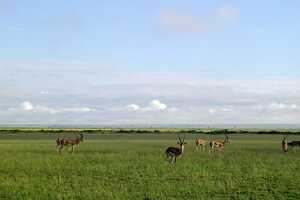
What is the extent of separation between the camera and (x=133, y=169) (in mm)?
24969

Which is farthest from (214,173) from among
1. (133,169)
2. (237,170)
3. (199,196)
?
(199,196)

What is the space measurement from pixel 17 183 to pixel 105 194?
4.62 meters

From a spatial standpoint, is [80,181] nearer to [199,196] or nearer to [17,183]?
→ [17,183]

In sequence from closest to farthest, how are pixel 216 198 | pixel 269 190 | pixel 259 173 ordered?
pixel 216 198
pixel 269 190
pixel 259 173

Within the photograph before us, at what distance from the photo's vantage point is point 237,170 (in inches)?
976

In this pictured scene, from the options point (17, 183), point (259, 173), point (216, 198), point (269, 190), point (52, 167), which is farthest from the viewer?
point (52, 167)

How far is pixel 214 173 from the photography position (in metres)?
23.6

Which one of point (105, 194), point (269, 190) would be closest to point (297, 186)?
point (269, 190)

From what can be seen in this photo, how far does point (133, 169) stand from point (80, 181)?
454 centimetres

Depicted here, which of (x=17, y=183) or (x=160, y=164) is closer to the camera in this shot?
(x=17, y=183)

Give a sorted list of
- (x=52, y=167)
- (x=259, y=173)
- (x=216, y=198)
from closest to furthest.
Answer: (x=216, y=198) < (x=259, y=173) < (x=52, y=167)

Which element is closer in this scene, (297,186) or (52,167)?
(297,186)

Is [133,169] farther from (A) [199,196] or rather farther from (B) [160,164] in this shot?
(A) [199,196]

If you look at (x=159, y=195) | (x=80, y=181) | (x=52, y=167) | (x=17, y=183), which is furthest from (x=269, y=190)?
(x=52, y=167)
